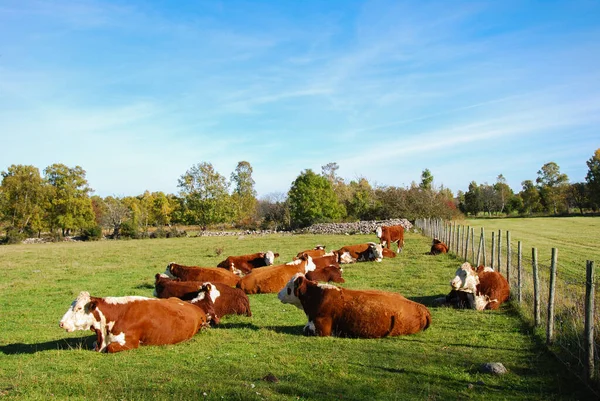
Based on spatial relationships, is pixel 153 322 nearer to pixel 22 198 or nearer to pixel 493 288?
pixel 493 288

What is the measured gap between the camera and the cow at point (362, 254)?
21078mm

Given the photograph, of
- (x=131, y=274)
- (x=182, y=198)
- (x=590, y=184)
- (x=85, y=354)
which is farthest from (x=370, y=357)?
(x=590, y=184)

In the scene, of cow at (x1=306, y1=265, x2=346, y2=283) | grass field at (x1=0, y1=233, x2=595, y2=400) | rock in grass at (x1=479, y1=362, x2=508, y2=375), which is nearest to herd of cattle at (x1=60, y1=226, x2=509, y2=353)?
grass field at (x1=0, y1=233, x2=595, y2=400)

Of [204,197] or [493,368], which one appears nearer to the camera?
[493,368]

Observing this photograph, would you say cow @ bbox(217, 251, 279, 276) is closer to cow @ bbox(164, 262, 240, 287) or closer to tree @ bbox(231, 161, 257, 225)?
cow @ bbox(164, 262, 240, 287)

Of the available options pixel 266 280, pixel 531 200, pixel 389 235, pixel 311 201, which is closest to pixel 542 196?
pixel 531 200

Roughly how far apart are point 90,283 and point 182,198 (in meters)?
54.8

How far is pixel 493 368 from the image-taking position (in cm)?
639

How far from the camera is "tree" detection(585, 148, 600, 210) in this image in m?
87.3

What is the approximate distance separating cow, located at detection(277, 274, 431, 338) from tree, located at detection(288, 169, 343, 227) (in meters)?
54.1

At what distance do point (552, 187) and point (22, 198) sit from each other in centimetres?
10458

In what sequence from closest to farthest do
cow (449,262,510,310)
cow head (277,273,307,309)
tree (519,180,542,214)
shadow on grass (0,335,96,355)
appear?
shadow on grass (0,335,96,355)
cow head (277,273,307,309)
cow (449,262,510,310)
tree (519,180,542,214)

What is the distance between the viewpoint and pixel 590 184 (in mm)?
89188

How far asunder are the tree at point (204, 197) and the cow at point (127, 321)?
61.6m
